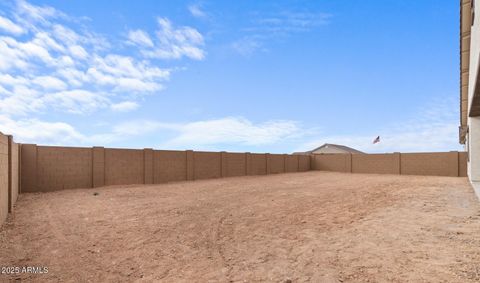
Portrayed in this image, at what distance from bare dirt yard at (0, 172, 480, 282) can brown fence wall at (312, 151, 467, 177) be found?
13980mm

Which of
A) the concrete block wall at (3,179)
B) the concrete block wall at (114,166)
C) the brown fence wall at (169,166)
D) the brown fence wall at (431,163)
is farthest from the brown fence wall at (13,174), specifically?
the brown fence wall at (431,163)

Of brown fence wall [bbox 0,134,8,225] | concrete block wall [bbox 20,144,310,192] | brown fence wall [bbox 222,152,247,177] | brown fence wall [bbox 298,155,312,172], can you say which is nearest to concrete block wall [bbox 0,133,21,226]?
brown fence wall [bbox 0,134,8,225]

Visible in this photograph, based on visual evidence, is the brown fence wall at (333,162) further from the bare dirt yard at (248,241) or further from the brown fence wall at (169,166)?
the bare dirt yard at (248,241)

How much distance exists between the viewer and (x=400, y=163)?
23359mm

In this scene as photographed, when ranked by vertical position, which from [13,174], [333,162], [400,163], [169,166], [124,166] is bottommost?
[333,162]

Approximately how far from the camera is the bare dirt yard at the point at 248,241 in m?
4.18

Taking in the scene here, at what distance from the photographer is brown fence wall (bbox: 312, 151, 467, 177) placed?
2092cm

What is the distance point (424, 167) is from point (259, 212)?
19011mm

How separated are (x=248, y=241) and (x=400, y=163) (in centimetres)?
2142

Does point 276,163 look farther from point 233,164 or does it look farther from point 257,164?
point 233,164

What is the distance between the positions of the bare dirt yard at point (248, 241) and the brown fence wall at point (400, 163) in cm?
1398

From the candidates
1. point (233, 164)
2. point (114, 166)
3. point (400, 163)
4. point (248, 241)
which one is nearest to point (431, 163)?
point (400, 163)

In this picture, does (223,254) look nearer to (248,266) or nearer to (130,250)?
(248,266)

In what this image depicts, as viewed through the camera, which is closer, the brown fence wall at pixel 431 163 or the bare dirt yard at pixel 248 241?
the bare dirt yard at pixel 248 241
